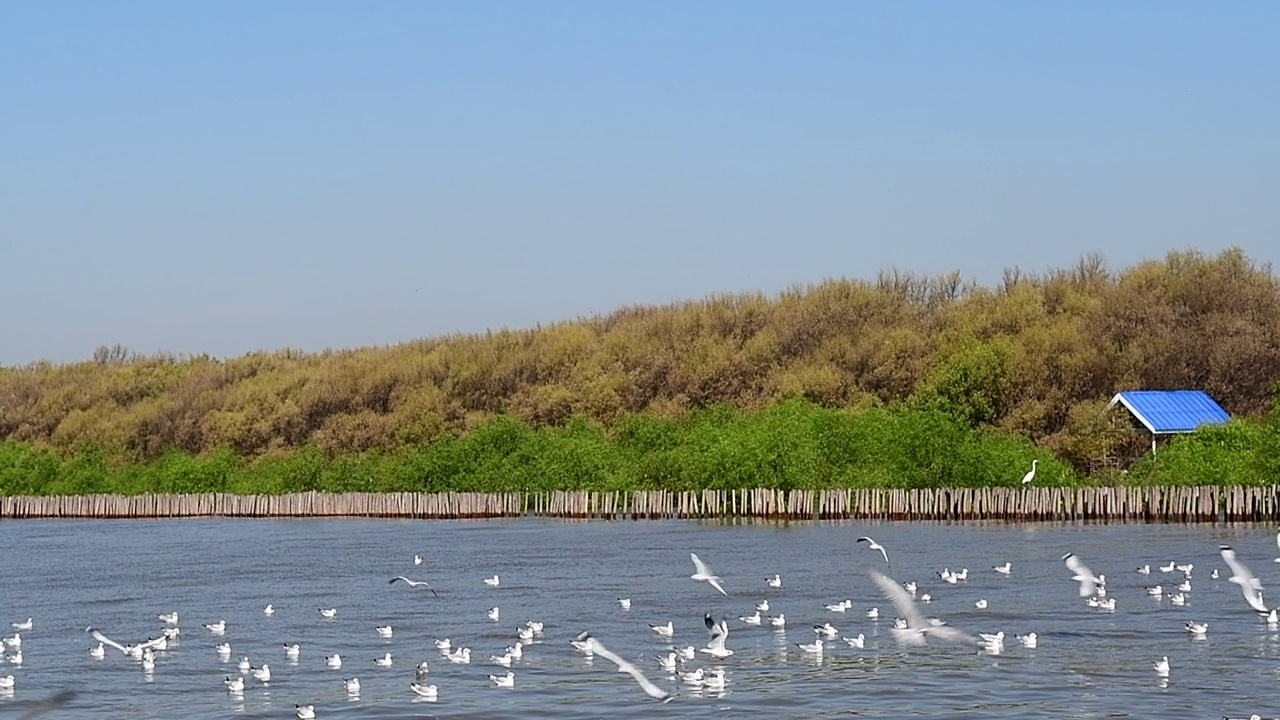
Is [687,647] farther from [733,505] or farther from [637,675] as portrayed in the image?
[733,505]

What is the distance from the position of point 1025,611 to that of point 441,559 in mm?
20103

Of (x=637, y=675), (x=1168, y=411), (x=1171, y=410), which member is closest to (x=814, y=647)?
(x=637, y=675)

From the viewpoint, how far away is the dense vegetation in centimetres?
6281

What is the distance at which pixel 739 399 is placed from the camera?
91375 mm

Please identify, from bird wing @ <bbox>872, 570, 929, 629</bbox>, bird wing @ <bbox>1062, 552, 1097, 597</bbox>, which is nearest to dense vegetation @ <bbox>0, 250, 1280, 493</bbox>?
bird wing @ <bbox>1062, 552, 1097, 597</bbox>

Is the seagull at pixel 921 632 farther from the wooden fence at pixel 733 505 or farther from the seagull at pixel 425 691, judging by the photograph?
the wooden fence at pixel 733 505

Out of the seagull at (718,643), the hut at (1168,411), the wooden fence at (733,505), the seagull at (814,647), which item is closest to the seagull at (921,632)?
the seagull at (814,647)

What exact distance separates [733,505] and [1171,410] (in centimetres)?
1548

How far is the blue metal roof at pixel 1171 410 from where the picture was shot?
61.9m

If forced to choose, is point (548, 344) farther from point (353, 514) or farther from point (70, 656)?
point (70, 656)

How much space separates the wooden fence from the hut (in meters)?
9.10

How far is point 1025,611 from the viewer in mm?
29312

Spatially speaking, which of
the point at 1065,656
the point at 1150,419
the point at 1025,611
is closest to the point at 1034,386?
the point at 1150,419

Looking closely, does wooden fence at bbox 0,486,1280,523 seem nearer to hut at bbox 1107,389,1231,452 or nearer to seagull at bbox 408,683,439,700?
hut at bbox 1107,389,1231,452
